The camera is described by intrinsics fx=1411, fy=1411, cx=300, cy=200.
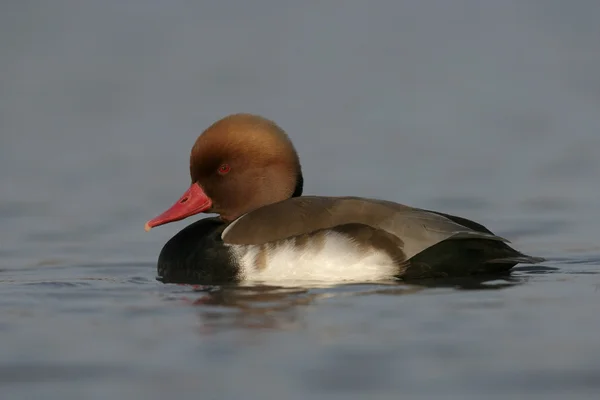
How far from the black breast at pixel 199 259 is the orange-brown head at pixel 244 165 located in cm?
19

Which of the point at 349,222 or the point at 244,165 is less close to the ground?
the point at 244,165

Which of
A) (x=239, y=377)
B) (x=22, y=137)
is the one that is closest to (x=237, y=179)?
(x=239, y=377)

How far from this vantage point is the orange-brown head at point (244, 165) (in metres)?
7.62

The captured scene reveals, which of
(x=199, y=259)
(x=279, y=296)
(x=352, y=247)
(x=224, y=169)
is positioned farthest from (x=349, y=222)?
(x=224, y=169)

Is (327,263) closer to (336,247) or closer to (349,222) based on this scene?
(336,247)

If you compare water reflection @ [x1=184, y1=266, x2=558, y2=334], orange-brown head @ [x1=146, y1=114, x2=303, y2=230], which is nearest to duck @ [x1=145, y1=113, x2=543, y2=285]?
water reflection @ [x1=184, y1=266, x2=558, y2=334]

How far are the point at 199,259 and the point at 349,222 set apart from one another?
0.82 metres

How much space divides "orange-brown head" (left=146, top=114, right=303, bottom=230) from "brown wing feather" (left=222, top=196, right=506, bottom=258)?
48cm

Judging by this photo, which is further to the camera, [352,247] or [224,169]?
[224,169]

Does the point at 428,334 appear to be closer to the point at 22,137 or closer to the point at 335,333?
the point at 335,333

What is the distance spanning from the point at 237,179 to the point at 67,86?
20.6ft

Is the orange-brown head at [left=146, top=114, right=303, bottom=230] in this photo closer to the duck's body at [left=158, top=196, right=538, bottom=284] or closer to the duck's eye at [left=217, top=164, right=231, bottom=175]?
the duck's eye at [left=217, top=164, right=231, bottom=175]

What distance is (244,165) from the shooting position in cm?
766

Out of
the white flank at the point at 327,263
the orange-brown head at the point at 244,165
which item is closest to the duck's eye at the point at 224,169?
the orange-brown head at the point at 244,165
